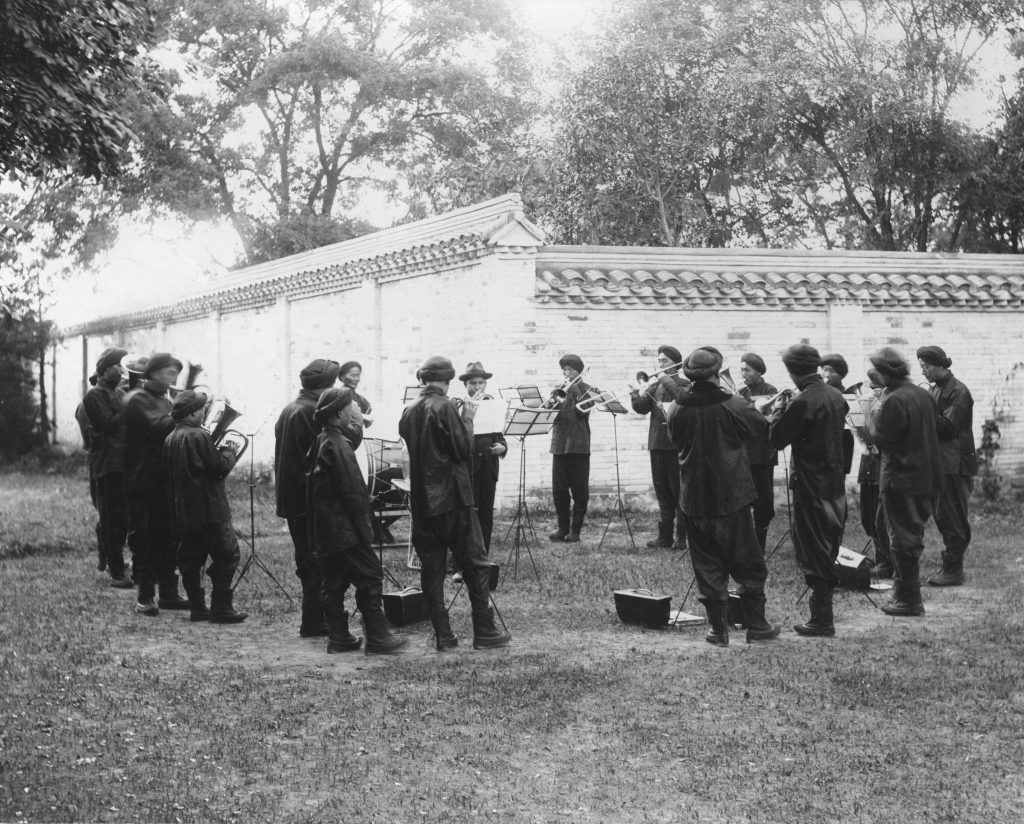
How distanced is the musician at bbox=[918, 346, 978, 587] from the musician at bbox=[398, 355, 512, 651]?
4274 mm

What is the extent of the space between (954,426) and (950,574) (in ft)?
4.14

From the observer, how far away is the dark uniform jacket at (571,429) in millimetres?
11781

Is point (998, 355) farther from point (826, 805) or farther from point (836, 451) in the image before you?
point (826, 805)

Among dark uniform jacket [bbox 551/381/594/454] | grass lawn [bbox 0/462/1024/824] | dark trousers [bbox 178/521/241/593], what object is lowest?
grass lawn [bbox 0/462/1024/824]

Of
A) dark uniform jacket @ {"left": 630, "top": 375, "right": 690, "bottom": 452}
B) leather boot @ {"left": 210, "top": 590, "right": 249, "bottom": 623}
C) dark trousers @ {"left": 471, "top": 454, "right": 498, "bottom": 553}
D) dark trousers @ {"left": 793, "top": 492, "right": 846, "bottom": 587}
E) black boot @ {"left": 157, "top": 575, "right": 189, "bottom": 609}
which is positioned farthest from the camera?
dark uniform jacket @ {"left": 630, "top": 375, "right": 690, "bottom": 452}

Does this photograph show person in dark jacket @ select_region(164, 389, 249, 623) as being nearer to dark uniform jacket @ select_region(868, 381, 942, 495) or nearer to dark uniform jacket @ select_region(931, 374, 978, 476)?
dark uniform jacket @ select_region(868, 381, 942, 495)

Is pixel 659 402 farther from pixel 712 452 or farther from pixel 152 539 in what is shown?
pixel 152 539

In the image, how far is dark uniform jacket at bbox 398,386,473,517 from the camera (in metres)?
7.50

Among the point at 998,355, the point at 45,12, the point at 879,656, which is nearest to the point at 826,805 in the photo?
the point at 879,656

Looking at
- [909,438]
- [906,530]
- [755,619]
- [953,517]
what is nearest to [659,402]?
[953,517]

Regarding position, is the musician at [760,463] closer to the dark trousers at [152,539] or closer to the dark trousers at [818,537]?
the dark trousers at [818,537]

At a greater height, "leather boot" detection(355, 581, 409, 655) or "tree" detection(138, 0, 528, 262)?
"tree" detection(138, 0, 528, 262)

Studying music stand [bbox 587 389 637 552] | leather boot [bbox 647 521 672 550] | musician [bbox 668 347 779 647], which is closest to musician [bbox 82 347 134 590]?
music stand [bbox 587 389 637 552]

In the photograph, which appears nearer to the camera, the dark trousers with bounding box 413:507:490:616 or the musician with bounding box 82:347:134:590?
Result: the dark trousers with bounding box 413:507:490:616
